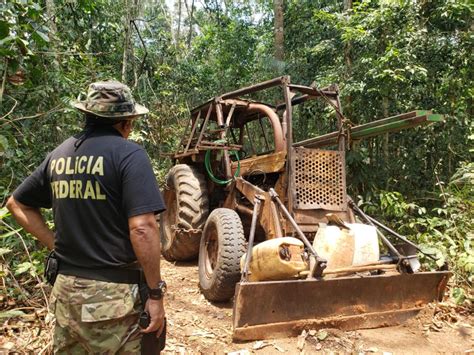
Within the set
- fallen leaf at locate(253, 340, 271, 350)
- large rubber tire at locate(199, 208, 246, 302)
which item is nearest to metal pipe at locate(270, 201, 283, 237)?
large rubber tire at locate(199, 208, 246, 302)

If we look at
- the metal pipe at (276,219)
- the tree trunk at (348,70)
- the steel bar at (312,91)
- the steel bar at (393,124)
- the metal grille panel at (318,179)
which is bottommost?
the metal pipe at (276,219)

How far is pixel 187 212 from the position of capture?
5191mm

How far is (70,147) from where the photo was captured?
6.31 feet

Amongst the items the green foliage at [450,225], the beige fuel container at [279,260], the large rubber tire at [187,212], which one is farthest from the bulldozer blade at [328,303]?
the large rubber tire at [187,212]

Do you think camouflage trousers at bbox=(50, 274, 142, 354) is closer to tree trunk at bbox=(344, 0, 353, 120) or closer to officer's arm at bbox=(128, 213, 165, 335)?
officer's arm at bbox=(128, 213, 165, 335)

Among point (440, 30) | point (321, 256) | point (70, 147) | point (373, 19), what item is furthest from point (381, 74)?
point (70, 147)

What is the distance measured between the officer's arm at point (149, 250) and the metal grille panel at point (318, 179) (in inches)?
95.7

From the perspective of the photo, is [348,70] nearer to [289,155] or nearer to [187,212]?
[289,155]

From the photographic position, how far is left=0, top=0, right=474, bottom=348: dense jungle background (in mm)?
3881

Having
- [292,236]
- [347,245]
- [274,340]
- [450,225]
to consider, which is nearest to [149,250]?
[274,340]

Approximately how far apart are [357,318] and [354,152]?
166 inches

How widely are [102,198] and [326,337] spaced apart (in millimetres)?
2283

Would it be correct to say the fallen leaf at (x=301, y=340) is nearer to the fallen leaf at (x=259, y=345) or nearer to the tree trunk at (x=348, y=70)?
→ the fallen leaf at (x=259, y=345)

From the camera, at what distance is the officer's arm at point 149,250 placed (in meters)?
1.75
